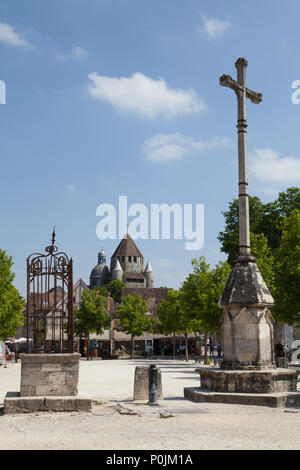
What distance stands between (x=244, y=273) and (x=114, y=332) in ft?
142

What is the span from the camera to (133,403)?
37.4 ft

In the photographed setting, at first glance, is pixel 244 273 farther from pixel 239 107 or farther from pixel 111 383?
pixel 111 383

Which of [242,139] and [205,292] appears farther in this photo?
[205,292]

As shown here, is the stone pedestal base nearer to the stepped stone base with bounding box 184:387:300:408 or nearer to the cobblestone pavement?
the stepped stone base with bounding box 184:387:300:408

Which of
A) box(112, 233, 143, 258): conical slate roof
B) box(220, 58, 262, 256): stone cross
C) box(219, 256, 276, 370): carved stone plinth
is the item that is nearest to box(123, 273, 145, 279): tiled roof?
box(112, 233, 143, 258): conical slate roof

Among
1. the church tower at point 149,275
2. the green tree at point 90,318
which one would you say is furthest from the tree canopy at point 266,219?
the church tower at point 149,275

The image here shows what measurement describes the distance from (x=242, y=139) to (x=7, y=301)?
19.7m

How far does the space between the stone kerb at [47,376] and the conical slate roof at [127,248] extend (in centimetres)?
13386

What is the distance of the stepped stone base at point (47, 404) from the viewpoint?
993cm

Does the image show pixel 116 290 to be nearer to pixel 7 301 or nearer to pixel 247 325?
pixel 7 301

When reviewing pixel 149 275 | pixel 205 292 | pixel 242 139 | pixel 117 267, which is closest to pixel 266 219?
pixel 205 292

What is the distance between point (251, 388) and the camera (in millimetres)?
11094

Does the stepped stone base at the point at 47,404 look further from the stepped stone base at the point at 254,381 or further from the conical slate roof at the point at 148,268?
the conical slate roof at the point at 148,268
